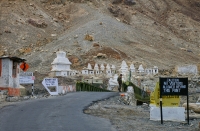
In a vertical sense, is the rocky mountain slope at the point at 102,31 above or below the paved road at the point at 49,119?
above

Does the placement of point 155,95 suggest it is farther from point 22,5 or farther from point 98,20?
point 22,5

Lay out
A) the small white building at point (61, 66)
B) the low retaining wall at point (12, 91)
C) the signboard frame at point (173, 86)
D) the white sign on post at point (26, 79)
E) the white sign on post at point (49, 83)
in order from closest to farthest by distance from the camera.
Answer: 1. the signboard frame at point (173, 86)
2. the low retaining wall at point (12, 91)
3. the white sign on post at point (26, 79)
4. the white sign on post at point (49, 83)
5. the small white building at point (61, 66)

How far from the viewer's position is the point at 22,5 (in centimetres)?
9425

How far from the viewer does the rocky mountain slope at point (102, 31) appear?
7256 centimetres

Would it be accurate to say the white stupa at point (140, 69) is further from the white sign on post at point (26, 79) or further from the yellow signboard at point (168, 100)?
the yellow signboard at point (168, 100)

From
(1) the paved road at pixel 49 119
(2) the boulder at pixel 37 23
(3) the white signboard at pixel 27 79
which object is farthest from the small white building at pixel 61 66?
(1) the paved road at pixel 49 119

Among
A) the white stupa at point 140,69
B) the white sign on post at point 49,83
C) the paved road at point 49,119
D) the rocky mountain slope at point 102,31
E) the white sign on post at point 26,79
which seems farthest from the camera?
the rocky mountain slope at point 102,31

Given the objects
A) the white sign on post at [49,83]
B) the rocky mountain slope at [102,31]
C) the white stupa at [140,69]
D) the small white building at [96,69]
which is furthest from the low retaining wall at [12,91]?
the white stupa at [140,69]

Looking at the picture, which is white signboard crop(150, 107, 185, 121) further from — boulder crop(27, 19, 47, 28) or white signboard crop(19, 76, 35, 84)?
boulder crop(27, 19, 47, 28)

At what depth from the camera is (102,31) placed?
8325cm

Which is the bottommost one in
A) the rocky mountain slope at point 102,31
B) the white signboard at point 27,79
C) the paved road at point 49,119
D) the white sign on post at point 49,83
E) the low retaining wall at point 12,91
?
the paved road at point 49,119

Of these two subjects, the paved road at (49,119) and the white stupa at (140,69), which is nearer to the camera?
the paved road at (49,119)

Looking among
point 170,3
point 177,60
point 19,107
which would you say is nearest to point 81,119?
point 19,107

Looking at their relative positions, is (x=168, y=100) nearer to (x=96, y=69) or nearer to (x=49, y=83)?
(x=49, y=83)
